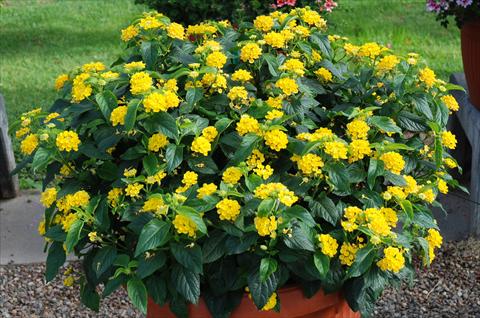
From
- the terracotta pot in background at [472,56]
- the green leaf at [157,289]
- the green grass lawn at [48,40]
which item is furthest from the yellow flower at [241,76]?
the green grass lawn at [48,40]

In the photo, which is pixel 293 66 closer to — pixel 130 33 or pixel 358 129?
pixel 358 129

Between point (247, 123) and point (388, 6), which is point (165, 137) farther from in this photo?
point (388, 6)

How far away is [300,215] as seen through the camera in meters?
1.96

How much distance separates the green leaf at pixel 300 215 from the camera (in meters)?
1.95

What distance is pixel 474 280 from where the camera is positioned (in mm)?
3473

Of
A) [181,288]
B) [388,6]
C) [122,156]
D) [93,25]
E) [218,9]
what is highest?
[122,156]

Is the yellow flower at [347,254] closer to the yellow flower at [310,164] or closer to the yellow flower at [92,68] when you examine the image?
the yellow flower at [310,164]

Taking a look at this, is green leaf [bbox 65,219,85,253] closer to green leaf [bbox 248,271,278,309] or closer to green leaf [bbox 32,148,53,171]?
green leaf [bbox 32,148,53,171]

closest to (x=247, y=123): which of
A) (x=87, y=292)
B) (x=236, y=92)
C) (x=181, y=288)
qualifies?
(x=236, y=92)

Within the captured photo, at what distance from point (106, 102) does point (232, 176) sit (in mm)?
443

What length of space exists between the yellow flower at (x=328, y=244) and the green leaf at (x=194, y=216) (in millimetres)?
300

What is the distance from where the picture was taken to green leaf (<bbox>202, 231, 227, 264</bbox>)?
1.97m

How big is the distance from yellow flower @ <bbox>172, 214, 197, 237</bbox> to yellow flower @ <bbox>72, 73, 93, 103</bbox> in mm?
549

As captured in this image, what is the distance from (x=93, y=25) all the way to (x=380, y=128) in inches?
220
